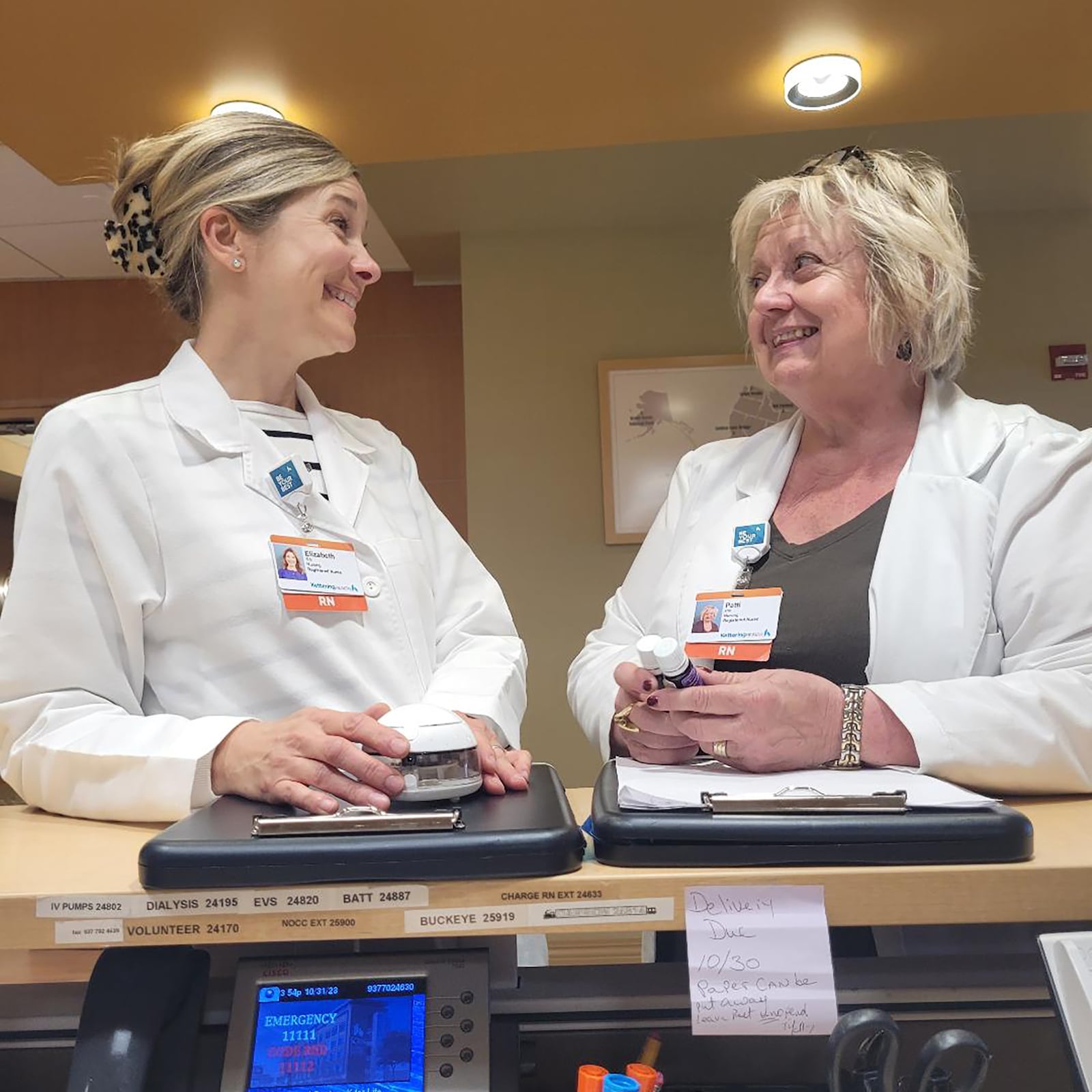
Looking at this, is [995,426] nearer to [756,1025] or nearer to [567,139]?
[756,1025]

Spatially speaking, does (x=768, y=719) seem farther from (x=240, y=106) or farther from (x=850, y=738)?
(x=240, y=106)

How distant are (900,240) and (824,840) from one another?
110 cm

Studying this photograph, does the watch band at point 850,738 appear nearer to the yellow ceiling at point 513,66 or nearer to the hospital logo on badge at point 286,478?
the hospital logo on badge at point 286,478

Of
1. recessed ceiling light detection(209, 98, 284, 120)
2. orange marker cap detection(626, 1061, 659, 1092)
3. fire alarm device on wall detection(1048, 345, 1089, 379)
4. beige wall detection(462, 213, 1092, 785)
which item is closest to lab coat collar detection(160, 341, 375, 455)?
orange marker cap detection(626, 1061, 659, 1092)

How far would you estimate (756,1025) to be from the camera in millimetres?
807

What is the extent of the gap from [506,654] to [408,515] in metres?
0.29

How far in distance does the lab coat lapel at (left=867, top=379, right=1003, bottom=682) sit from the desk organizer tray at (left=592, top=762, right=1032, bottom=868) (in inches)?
21.1

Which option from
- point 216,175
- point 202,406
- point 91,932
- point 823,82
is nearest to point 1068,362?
point 823,82

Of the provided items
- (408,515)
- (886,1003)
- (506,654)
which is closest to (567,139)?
(408,515)

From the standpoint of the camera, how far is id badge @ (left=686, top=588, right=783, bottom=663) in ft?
4.68

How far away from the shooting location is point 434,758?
3.20 ft

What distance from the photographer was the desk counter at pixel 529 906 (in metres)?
0.80

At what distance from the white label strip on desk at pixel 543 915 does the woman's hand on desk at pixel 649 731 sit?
0.39 metres

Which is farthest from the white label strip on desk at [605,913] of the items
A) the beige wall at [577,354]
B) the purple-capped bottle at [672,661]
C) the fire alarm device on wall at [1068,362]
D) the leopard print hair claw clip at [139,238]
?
the fire alarm device on wall at [1068,362]
